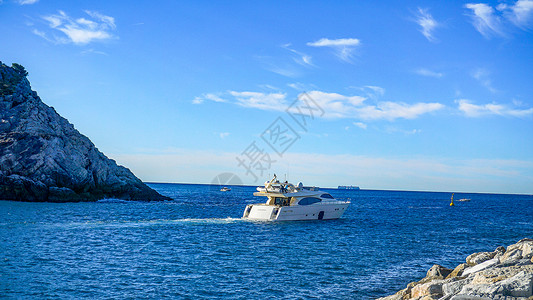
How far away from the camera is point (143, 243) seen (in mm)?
30125

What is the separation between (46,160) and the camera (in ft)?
221

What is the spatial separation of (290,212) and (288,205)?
1.12 m

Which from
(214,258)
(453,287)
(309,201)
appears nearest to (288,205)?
(309,201)

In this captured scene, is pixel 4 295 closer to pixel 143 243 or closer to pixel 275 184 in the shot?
pixel 143 243

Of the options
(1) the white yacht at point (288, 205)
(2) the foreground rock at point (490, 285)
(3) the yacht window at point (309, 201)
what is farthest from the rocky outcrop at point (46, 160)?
(2) the foreground rock at point (490, 285)

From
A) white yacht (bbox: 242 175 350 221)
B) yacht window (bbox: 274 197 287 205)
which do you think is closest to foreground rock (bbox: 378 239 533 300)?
white yacht (bbox: 242 175 350 221)

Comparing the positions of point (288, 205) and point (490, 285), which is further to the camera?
point (288, 205)

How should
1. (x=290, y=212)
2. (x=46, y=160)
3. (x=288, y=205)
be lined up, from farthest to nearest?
(x=46, y=160)
(x=288, y=205)
(x=290, y=212)

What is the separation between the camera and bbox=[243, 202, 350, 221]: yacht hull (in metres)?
44.2

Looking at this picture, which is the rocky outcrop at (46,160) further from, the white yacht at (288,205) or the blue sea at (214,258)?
the white yacht at (288,205)

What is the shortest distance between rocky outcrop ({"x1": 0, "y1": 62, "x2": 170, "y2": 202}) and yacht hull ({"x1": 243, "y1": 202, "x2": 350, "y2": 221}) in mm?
38328

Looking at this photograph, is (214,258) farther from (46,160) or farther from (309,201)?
(46,160)

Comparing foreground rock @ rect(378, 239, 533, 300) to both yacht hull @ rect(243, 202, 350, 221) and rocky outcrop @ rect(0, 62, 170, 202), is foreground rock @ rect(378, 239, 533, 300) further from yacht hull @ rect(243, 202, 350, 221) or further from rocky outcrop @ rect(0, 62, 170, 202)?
rocky outcrop @ rect(0, 62, 170, 202)

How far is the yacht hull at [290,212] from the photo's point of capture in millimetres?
44250
